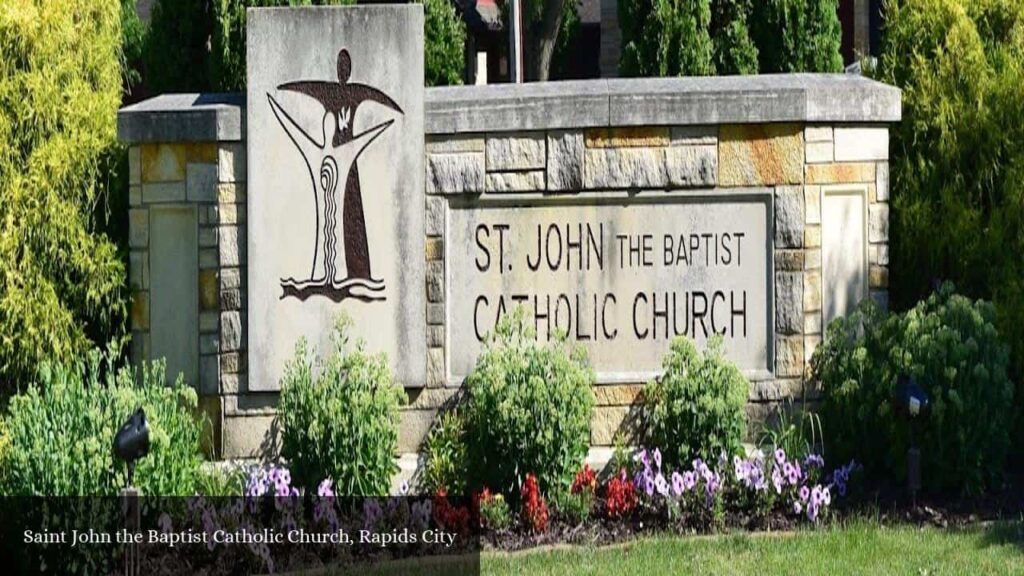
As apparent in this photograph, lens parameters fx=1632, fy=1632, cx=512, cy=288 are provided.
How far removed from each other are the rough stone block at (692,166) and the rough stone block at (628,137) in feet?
0.27

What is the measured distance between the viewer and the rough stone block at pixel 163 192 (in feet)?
26.2

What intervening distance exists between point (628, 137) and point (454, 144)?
862mm

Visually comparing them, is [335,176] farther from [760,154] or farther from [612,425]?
[760,154]

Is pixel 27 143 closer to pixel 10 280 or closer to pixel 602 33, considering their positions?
pixel 10 280

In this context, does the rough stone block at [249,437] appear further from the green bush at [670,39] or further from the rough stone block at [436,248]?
the green bush at [670,39]

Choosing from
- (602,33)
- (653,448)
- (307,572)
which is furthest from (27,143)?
(602,33)

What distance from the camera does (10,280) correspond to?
7914 mm

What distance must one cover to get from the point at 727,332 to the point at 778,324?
26 centimetres

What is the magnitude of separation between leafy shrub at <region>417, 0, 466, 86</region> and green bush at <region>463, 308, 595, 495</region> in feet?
16.7

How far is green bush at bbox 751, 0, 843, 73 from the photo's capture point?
10.6m

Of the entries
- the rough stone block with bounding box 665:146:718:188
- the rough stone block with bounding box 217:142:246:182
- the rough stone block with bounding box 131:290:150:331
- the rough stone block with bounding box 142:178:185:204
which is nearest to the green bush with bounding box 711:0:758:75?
the rough stone block with bounding box 665:146:718:188

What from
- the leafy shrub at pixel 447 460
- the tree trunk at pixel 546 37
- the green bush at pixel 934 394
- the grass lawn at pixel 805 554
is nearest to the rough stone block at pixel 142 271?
the leafy shrub at pixel 447 460

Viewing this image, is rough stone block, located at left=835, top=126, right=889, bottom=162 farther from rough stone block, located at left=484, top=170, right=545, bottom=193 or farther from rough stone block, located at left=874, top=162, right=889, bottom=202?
rough stone block, located at left=484, top=170, right=545, bottom=193

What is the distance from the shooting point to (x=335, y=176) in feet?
26.1
